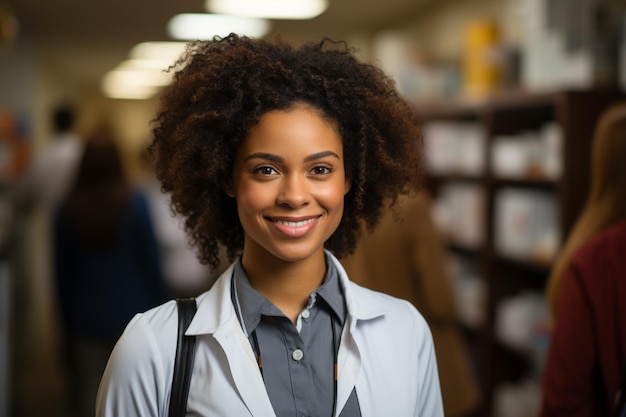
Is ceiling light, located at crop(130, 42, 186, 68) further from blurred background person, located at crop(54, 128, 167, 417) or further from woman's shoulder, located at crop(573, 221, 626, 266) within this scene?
woman's shoulder, located at crop(573, 221, 626, 266)

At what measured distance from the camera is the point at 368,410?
1.06m

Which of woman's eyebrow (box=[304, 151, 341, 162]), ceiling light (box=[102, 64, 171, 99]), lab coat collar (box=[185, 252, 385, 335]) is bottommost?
lab coat collar (box=[185, 252, 385, 335])

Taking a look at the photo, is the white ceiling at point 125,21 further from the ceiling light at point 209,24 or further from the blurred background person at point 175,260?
the blurred background person at point 175,260

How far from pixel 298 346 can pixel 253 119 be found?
0.33 m

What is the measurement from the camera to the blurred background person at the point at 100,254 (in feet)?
9.49

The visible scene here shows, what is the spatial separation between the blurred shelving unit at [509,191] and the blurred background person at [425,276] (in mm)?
751

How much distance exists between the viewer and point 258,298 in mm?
1089

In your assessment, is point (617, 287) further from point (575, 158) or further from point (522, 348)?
Result: point (522, 348)

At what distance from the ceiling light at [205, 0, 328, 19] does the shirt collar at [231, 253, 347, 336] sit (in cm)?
481

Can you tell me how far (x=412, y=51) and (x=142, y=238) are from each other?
3324mm

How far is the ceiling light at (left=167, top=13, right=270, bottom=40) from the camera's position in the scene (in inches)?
251

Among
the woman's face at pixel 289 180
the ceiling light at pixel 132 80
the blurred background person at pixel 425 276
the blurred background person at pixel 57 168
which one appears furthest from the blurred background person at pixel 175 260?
the ceiling light at pixel 132 80

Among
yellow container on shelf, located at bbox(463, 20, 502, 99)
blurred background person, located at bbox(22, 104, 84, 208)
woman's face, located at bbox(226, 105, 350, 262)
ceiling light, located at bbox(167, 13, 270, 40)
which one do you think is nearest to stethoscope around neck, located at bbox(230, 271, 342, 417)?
woman's face, located at bbox(226, 105, 350, 262)

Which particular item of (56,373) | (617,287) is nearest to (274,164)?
(617,287)
